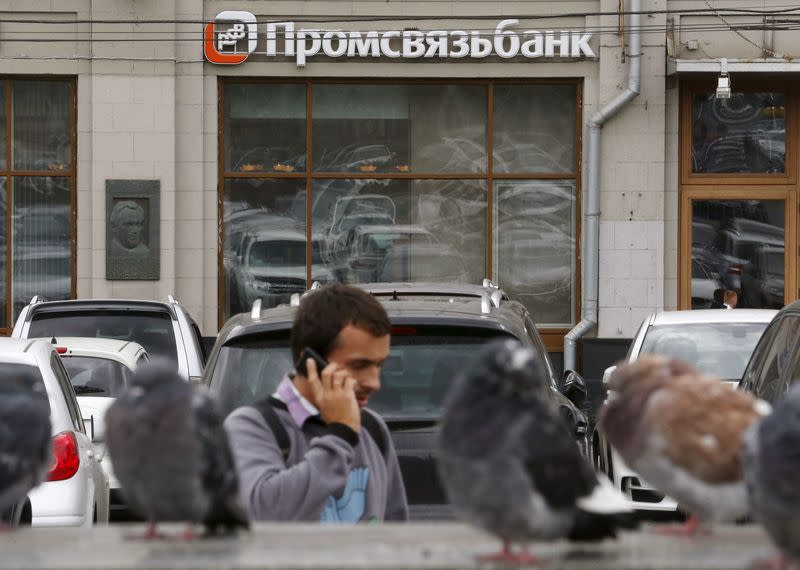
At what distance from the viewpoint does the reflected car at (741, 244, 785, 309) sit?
20984mm

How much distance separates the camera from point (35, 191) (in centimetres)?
2092

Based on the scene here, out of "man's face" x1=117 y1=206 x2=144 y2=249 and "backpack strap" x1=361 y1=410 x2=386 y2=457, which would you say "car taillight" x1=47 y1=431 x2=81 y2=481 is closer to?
"backpack strap" x1=361 y1=410 x2=386 y2=457

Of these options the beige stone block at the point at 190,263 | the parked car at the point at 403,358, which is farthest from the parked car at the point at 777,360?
the beige stone block at the point at 190,263

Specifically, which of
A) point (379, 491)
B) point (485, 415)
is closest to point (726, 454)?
point (485, 415)

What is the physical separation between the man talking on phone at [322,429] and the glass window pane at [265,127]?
17.2m

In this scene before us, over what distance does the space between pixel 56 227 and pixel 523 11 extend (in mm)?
6894

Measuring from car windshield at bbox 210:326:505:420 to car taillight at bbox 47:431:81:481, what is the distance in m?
1.99

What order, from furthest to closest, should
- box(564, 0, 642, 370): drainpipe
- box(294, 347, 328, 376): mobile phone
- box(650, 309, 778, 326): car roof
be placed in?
box(564, 0, 642, 370): drainpipe
box(650, 309, 778, 326): car roof
box(294, 347, 328, 376): mobile phone

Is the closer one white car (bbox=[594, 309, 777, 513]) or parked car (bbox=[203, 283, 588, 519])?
parked car (bbox=[203, 283, 588, 519])

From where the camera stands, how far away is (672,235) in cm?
2086

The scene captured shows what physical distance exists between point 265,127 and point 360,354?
1751 cm

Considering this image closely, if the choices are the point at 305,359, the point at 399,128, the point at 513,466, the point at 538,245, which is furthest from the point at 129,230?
the point at 513,466

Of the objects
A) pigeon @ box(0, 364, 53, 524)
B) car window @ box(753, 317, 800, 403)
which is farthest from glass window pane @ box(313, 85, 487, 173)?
pigeon @ box(0, 364, 53, 524)

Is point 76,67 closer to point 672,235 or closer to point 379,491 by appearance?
point 672,235
